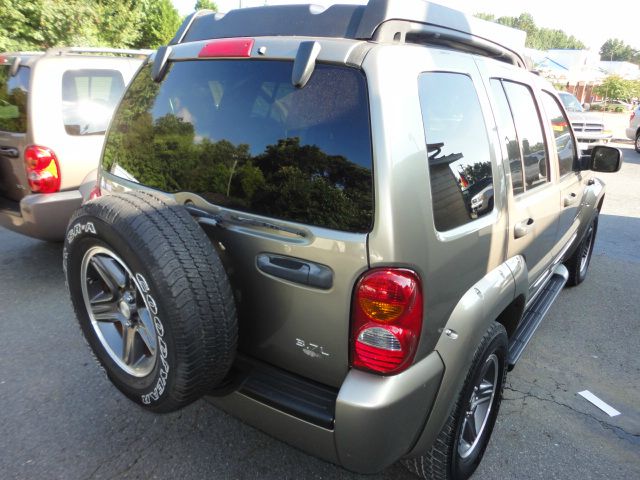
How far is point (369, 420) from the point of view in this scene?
163cm

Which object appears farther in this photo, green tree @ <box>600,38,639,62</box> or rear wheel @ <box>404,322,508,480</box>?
green tree @ <box>600,38,639,62</box>

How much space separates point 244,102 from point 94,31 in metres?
12.8

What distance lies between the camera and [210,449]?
244 centimetres

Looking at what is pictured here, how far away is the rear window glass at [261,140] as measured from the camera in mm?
1699

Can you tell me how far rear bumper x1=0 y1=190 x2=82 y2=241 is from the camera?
4098 millimetres

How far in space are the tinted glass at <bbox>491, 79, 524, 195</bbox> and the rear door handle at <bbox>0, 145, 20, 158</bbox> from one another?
3.91m

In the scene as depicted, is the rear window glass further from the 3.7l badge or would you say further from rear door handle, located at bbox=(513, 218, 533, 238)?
A: rear door handle, located at bbox=(513, 218, 533, 238)

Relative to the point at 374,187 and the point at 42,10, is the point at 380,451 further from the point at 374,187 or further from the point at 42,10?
the point at 42,10

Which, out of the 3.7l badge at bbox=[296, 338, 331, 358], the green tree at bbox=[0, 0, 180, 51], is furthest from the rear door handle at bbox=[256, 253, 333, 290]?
the green tree at bbox=[0, 0, 180, 51]

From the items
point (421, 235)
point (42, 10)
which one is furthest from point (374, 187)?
point (42, 10)

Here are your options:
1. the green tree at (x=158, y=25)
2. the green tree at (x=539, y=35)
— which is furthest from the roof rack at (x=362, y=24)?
the green tree at (x=539, y=35)

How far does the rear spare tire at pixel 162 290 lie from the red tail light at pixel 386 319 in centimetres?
49

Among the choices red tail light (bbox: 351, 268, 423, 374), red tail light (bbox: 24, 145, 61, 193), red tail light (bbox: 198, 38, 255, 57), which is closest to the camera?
red tail light (bbox: 351, 268, 423, 374)

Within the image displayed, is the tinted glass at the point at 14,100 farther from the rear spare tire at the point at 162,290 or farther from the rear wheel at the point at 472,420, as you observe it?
the rear wheel at the point at 472,420
